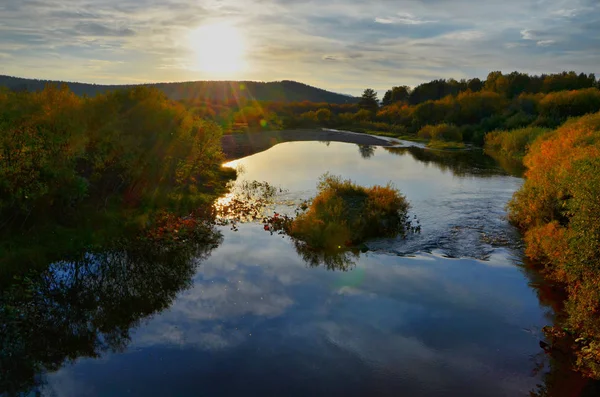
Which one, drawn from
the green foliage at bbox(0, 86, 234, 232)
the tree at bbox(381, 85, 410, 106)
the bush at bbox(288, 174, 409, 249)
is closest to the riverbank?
the green foliage at bbox(0, 86, 234, 232)

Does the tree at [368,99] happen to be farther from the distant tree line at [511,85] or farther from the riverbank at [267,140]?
the riverbank at [267,140]

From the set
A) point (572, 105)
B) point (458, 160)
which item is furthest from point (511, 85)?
point (458, 160)

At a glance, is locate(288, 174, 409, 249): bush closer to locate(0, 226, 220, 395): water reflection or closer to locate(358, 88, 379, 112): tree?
locate(0, 226, 220, 395): water reflection

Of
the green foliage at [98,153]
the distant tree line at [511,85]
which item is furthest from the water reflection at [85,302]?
the distant tree line at [511,85]

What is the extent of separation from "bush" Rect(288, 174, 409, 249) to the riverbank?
38737mm

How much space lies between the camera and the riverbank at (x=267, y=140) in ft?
254

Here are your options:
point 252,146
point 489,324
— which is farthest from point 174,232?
point 252,146

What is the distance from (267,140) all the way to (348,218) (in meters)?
68.8

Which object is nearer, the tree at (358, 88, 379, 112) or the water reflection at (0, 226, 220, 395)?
the water reflection at (0, 226, 220, 395)

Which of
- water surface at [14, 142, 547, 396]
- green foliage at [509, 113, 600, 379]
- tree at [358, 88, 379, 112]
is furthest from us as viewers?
tree at [358, 88, 379, 112]

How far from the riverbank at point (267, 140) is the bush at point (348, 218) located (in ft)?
127

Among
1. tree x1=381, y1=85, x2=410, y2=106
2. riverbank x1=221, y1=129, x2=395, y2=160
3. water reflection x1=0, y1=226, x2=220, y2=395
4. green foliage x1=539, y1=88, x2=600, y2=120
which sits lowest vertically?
water reflection x1=0, y1=226, x2=220, y2=395

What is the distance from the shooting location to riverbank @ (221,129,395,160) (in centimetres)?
7756

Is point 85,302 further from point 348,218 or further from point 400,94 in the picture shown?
point 400,94
